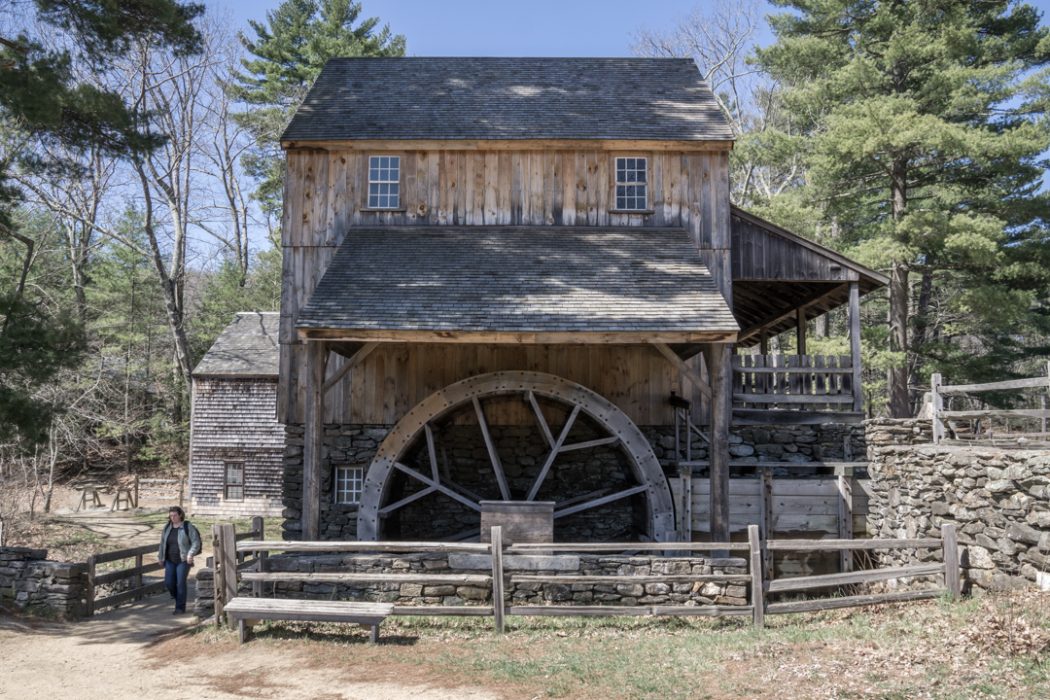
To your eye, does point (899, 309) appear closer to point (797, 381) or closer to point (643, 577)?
point (797, 381)

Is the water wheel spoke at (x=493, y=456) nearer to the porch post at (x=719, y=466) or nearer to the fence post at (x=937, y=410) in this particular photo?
the porch post at (x=719, y=466)

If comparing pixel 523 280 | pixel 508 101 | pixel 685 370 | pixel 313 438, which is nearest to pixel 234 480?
pixel 313 438

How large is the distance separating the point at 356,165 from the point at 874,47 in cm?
1276

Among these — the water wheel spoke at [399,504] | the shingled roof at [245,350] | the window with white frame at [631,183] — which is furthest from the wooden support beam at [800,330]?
the shingled roof at [245,350]

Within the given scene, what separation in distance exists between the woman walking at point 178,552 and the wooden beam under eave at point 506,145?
583 centimetres

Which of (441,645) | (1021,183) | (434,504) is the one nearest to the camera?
(441,645)

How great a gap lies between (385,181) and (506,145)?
6.51 feet

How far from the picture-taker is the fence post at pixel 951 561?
8.01 m

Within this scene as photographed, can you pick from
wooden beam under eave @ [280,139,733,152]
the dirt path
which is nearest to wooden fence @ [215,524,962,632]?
the dirt path

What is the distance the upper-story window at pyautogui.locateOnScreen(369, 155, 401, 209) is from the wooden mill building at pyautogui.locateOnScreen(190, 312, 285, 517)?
36.0 feet

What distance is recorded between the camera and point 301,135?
12258mm

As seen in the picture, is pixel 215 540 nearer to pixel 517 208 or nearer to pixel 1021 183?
pixel 517 208

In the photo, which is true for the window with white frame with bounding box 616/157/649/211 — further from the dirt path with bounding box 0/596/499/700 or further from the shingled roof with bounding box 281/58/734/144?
the dirt path with bounding box 0/596/499/700

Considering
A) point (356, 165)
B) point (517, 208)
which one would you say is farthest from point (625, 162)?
point (356, 165)
